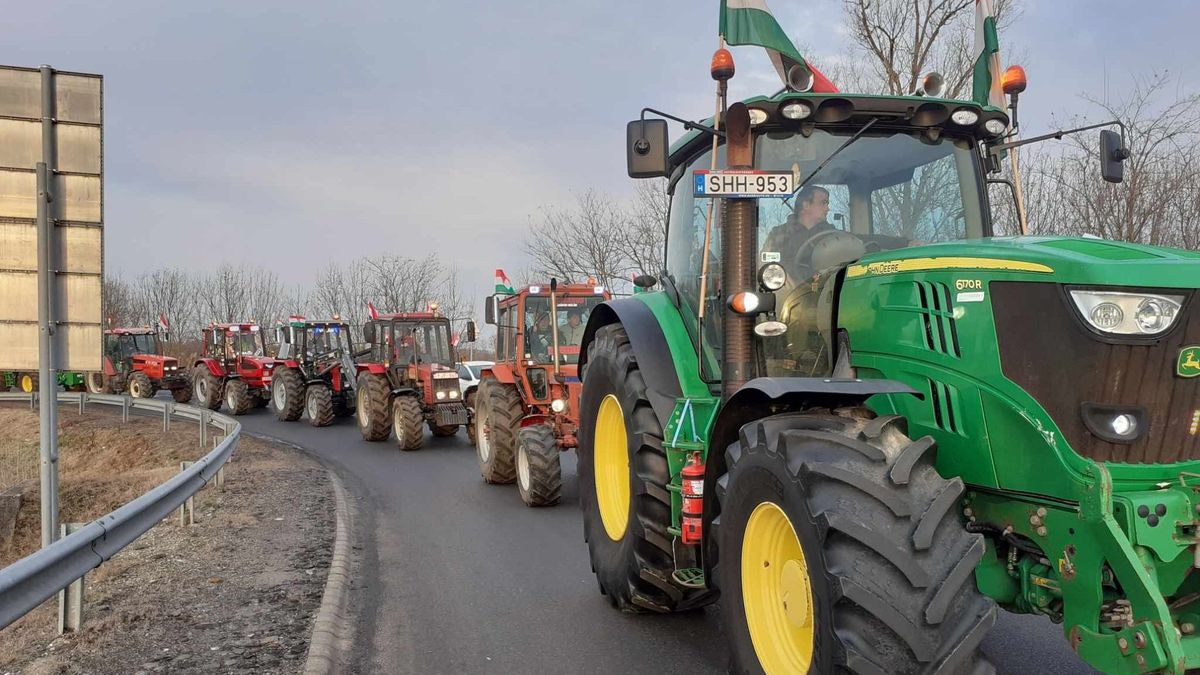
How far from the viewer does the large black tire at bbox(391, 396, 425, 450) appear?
48.0 feet

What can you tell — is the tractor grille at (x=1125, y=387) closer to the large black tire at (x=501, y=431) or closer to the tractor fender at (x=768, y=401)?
the tractor fender at (x=768, y=401)

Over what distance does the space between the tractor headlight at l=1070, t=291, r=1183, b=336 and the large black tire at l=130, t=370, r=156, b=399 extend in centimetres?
2841

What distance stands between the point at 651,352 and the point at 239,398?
20541 millimetres

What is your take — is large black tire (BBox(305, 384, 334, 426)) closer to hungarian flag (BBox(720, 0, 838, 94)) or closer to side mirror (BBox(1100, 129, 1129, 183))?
hungarian flag (BBox(720, 0, 838, 94))

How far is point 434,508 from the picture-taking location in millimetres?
9375

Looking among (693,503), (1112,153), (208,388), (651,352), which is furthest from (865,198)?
(208,388)

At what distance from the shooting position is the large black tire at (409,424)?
14641 mm

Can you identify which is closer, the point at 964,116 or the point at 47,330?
the point at 964,116

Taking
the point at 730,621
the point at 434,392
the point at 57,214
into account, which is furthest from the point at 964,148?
the point at 434,392

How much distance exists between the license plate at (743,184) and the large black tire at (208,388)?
23.6m

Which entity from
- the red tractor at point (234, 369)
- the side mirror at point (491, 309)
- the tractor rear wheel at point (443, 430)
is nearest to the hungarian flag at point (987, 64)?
the side mirror at point (491, 309)

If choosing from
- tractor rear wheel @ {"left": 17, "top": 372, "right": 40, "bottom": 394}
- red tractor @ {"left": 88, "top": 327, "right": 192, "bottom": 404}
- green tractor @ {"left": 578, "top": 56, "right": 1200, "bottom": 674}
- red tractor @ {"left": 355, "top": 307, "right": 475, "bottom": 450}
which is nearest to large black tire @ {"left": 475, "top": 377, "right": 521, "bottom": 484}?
red tractor @ {"left": 355, "top": 307, "right": 475, "bottom": 450}

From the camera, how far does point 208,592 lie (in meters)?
5.62

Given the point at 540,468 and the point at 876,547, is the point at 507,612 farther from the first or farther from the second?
the point at 540,468
